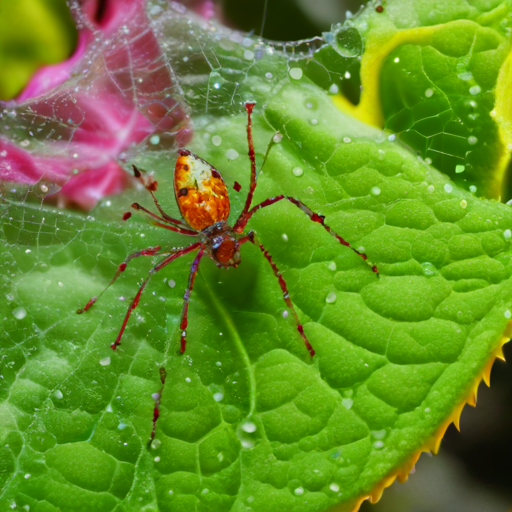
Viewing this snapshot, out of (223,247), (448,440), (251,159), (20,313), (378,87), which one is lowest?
(448,440)

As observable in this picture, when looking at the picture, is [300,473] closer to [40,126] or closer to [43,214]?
[43,214]

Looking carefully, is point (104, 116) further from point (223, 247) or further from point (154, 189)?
point (223, 247)

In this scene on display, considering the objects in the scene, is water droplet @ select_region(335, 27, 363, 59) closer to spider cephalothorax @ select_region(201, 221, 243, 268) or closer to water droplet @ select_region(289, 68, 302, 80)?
water droplet @ select_region(289, 68, 302, 80)

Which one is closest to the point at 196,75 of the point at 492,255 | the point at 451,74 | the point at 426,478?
→ the point at 451,74

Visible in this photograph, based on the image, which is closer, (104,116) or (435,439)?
(435,439)

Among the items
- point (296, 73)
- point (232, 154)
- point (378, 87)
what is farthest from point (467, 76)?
point (232, 154)
